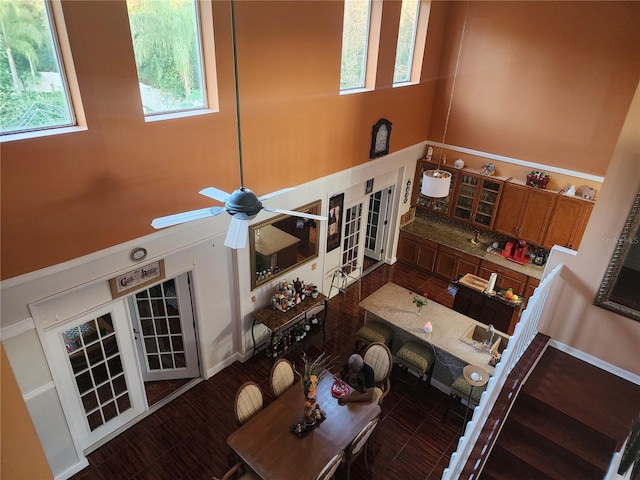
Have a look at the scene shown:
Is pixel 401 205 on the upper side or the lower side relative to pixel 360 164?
lower

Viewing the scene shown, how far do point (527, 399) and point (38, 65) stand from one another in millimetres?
5572

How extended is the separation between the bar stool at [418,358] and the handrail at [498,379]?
182 centimetres

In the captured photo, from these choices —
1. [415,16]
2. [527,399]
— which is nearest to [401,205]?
[415,16]

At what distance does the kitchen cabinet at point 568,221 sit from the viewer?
24.3ft

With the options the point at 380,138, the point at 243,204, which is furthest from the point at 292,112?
the point at 243,204

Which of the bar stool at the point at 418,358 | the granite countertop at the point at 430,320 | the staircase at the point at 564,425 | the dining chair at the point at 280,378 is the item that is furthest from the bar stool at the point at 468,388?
the dining chair at the point at 280,378

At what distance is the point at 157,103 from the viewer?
15.5 feet

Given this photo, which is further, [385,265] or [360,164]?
[385,265]

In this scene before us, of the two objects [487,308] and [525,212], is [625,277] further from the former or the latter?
[525,212]

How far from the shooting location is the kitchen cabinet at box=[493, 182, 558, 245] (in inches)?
307

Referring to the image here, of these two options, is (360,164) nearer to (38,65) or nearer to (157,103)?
(157,103)

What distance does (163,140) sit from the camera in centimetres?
473

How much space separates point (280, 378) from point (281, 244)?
2.13 meters

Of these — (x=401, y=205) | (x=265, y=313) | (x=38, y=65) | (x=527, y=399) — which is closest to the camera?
(x=38, y=65)
